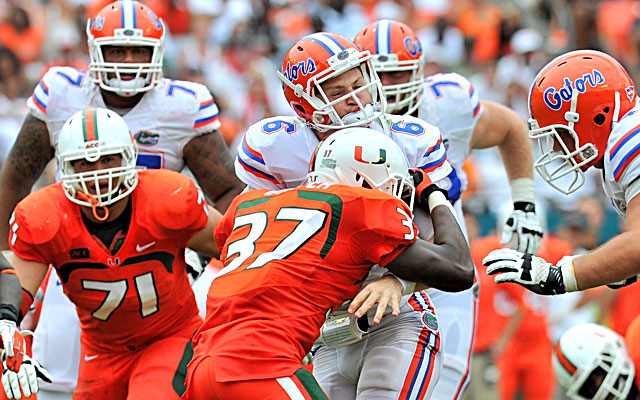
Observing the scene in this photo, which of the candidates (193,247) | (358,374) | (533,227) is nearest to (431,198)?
(358,374)

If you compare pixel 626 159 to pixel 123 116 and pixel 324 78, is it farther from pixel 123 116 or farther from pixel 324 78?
pixel 123 116

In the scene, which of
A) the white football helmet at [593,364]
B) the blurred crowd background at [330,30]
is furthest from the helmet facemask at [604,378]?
the blurred crowd background at [330,30]

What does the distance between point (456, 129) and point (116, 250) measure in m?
1.82

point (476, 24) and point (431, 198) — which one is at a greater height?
point (431, 198)

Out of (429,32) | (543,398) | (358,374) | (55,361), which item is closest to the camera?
(358,374)

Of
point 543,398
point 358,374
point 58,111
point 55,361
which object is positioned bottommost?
point 543,398

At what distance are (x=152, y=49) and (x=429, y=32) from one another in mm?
6649

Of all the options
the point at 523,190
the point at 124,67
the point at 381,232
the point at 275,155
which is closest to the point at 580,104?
the point at 381,232

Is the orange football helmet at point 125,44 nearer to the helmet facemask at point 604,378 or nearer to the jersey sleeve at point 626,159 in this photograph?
the jersey sleeve at point 626,159

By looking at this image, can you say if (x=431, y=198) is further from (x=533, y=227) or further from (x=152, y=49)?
(x=152, y=49)

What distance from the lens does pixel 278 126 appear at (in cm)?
404

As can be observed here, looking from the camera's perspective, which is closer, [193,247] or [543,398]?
[193,247]

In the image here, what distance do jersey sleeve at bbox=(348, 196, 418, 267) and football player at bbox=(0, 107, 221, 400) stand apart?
1.03 meters

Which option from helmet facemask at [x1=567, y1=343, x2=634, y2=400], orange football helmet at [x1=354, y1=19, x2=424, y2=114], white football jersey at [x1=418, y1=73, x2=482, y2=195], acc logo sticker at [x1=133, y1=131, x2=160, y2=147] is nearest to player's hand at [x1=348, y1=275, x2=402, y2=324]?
orange football helmet at [x1=354, y1=19, x2=424, y2=114]
